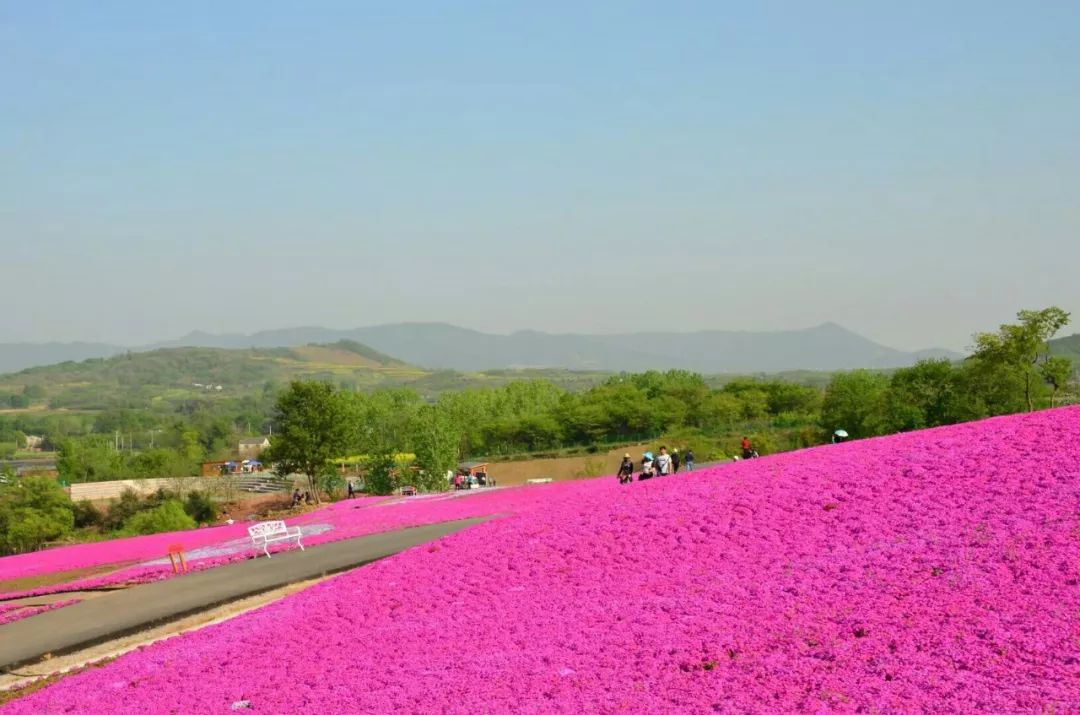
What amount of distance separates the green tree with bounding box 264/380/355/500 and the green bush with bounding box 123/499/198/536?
8.99 meters

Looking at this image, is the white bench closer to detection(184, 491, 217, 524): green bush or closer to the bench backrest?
the bench backrest

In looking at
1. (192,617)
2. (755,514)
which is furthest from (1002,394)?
(192,617)

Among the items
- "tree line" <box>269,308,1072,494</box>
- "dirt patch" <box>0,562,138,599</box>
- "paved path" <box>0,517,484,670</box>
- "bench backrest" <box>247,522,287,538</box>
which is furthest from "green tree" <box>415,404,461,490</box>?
"paved path" <box>0,517,484,670</box>

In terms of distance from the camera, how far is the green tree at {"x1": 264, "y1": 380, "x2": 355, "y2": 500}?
82775 millimetres

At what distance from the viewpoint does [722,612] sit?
1594cm

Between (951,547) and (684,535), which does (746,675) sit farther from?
(684,535)

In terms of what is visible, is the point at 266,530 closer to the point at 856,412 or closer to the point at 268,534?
the point at 268,534

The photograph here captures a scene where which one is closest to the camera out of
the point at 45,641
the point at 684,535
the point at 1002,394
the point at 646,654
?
the point at 646,654

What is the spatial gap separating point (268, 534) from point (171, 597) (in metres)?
6.99

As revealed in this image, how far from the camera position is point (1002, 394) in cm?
7381

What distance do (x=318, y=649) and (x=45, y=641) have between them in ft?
28.7

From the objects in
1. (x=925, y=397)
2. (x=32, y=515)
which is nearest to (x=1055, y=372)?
(x=925, y=397)

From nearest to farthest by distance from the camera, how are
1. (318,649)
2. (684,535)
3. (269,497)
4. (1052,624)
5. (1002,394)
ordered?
(1052,624) → (318,649) → (684,535) → (1002,394) → (269,497)

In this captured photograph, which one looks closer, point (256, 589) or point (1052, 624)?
point (1052, 624)
